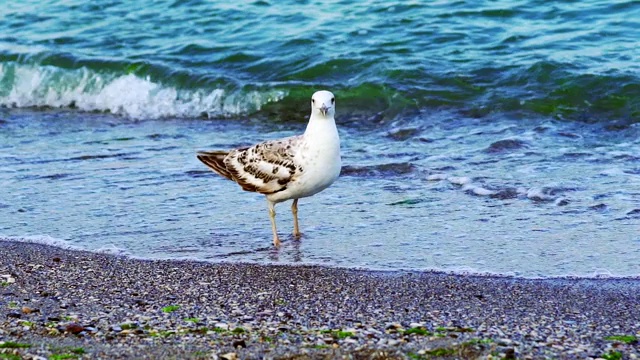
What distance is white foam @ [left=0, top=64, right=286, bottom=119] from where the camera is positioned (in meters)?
13.7

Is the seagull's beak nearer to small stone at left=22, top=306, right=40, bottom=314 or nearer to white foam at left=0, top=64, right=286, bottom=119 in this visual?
small stone at left=22, top=306, right=40, bottom=314

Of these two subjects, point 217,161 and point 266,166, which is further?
point 217,161

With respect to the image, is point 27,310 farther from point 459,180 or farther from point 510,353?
point 459,180

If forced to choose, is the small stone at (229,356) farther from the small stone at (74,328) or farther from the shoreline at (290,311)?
the small stone at (74,328)

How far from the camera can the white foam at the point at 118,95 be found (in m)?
13.7

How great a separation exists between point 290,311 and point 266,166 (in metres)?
2.20

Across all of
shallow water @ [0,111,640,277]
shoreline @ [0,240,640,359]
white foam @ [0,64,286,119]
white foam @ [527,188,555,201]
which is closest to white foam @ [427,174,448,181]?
shallow water @ [0,111,640,277]

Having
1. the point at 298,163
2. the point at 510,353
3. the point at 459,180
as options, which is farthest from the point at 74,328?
the point at 459,180

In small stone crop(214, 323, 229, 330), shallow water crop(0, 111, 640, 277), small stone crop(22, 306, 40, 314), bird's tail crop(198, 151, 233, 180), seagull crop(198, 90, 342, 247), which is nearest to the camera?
small stone crop(214, 323, 229, 330)

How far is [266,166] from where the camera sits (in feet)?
26.7

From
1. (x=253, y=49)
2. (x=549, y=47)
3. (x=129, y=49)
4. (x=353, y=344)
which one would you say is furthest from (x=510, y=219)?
(x=129, y=49)

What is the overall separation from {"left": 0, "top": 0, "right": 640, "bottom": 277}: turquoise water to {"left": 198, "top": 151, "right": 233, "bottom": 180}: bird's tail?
355mm

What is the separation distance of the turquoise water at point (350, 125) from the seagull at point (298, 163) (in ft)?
1.17

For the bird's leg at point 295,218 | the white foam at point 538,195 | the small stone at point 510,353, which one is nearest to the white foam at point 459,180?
the white foam at point 538,195
